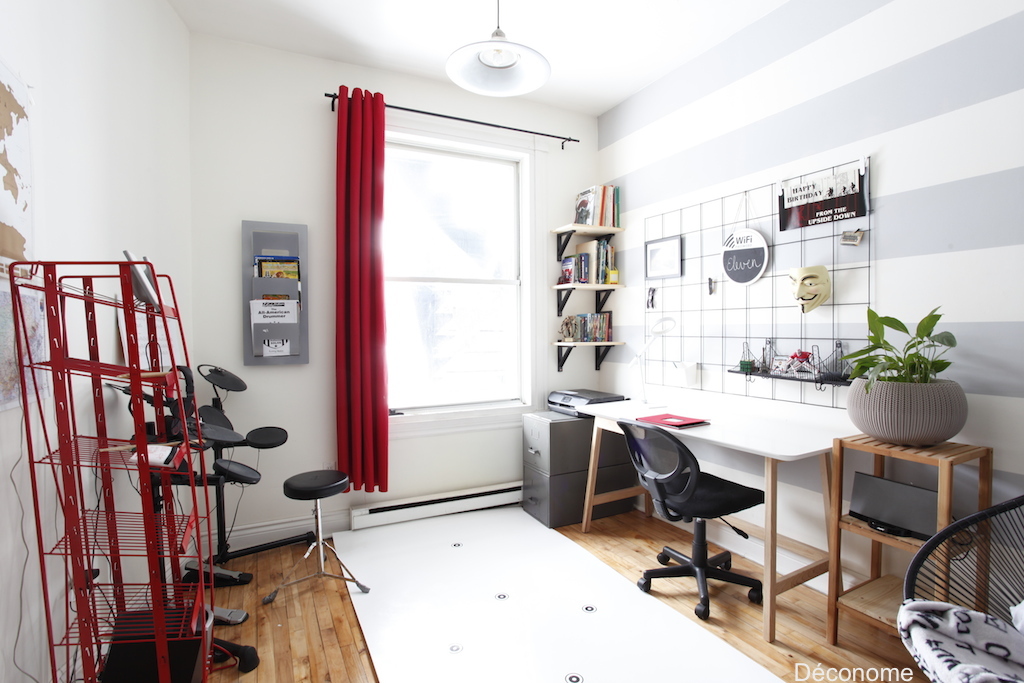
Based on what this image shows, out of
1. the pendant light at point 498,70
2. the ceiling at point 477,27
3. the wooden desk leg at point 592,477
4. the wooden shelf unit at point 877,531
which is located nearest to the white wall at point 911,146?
the wooden shelf unit at point 877,531

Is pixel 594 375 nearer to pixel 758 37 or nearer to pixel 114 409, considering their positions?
pixel 758 37

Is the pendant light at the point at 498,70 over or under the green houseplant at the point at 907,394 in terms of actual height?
over

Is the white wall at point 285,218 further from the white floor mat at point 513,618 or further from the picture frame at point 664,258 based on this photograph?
the picture frame at point 664,258

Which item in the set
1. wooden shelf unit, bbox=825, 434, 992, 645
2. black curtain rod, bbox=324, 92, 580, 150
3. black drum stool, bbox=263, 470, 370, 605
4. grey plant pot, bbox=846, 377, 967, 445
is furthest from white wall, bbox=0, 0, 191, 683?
grey plant pot, bbox=846, 377, 967, 445

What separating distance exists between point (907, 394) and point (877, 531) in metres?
0.51

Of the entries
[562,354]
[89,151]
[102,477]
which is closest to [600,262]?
[562,354]

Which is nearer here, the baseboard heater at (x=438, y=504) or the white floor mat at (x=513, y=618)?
the white floor mat at (x=513, y=618)

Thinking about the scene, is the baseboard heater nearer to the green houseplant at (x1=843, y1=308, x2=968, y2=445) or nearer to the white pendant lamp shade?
the green houseplant at (x1=843, y1=308, x2=968, y2=445)

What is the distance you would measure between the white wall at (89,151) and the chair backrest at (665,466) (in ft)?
6.64

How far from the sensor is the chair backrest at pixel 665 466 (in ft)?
6.95

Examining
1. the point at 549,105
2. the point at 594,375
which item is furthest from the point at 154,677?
the point at 549,105

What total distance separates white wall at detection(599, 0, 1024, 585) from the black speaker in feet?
8.05

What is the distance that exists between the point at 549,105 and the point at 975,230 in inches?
100

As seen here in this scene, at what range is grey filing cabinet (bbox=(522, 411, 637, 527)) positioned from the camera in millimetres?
3100
